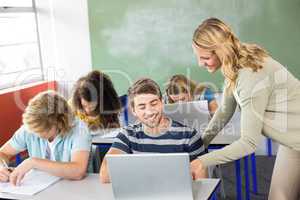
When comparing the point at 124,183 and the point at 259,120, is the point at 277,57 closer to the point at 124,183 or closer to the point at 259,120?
the point at 259,120

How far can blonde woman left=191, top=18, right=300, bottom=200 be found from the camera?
1928mm

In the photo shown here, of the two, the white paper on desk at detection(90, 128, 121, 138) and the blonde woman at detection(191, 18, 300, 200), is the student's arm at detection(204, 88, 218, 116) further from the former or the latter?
the blonde woman at detection(191, 18, 300, 200)

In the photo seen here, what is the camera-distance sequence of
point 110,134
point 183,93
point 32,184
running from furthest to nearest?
point 183,93 < point 110,134 < point 32,184

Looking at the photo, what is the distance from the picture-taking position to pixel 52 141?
91.9 inches

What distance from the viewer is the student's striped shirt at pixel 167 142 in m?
2.09

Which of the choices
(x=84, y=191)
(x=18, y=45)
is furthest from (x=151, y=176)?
(x=18, y=45)

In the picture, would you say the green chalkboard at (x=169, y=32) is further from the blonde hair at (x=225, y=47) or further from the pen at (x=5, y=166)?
the pen at (x=5, y=166)

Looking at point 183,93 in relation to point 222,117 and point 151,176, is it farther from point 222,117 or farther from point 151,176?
point 151,176

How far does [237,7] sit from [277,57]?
62cm

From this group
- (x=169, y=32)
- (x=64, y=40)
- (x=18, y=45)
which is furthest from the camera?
(x=64, y=40)

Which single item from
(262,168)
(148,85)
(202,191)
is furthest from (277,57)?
(202,191)

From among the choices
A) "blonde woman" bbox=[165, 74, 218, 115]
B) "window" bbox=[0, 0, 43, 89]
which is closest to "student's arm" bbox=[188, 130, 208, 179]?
"blonde woman" bbox=[165, 74, 218, 115]

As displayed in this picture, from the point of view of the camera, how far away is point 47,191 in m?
1.97

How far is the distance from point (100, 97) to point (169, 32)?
154cm
